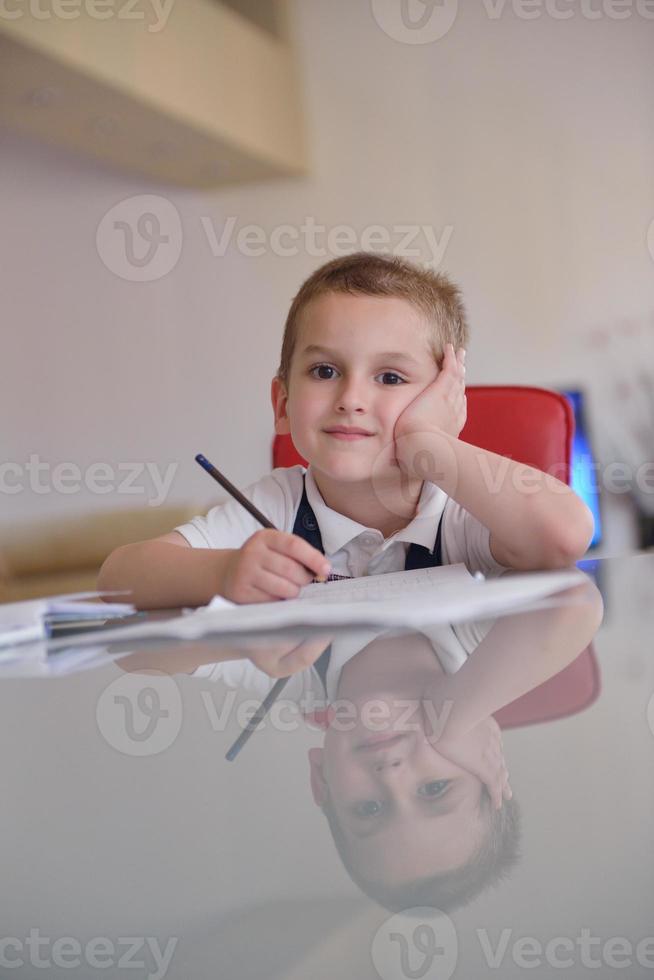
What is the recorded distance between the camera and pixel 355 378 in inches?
47.4

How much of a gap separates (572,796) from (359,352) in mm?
953

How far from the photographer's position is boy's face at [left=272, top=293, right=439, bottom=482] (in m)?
1.18


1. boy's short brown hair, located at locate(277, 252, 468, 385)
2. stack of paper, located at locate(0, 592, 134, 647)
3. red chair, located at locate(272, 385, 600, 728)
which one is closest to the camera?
stack of paper, located at locate(0, 592, 134, 647)

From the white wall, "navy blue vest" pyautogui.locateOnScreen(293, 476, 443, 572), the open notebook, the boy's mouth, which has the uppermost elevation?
the white wall

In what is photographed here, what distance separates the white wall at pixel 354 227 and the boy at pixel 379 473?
3086 mm

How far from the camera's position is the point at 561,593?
32.5 inches

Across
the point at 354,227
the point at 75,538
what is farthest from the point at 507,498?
the point at 75,538

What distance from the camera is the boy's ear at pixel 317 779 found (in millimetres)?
300

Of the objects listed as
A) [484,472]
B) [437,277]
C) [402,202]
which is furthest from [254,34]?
[484,472]

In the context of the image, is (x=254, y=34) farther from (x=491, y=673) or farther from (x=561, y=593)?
(x=491, y=673)

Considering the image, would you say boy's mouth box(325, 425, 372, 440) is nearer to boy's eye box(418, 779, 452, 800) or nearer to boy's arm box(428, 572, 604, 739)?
boy's arm box(428, 572, 604, 739)

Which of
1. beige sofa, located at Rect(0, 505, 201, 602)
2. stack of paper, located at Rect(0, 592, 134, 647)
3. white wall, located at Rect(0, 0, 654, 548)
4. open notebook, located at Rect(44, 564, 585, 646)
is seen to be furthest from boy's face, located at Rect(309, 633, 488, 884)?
beige sofa, located at Rect(0, 505, 201, 602)

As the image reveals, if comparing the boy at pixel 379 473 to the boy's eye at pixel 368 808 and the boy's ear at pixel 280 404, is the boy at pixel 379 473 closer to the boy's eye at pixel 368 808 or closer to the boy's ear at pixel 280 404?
the boy's ear at pixel 280 404

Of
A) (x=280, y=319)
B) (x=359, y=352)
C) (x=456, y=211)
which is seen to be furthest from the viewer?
(x=280, y=319)
